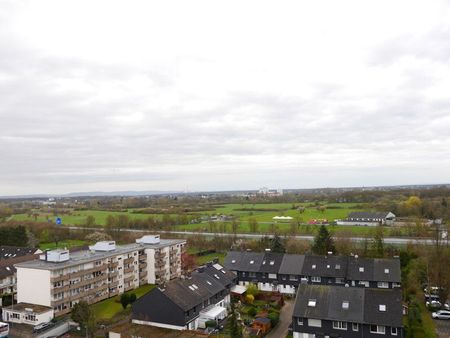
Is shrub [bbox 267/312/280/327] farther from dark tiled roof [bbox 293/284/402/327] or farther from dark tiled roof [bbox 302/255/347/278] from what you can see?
dark tiled roof [bbox 302/255/347/278]

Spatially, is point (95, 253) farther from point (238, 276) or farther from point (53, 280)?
point (238, 276)

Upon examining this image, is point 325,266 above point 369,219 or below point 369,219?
below

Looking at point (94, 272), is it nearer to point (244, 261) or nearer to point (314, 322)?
point (244, 261)

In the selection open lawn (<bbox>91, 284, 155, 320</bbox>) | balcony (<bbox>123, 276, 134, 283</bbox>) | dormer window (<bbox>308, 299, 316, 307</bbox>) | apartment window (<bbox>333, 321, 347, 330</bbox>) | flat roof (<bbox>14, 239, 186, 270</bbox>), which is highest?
flat roof (<bbox>14, 239, 186, 270</bbox>)

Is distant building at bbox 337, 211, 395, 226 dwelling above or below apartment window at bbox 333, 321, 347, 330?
above

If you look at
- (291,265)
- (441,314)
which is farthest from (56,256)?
(441,314)

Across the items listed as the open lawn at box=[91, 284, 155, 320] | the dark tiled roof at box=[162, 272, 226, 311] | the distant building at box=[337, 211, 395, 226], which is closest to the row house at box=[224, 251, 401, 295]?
the dark tiled roof at box=[162, 272, 226, 311]

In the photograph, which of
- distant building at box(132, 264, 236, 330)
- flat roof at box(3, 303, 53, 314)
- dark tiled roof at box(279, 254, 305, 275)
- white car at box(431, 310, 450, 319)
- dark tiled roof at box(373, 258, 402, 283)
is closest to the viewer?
distant building at box(132, 264, 236, 330)

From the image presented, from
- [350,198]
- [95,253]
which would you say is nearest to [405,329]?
[95,253]
